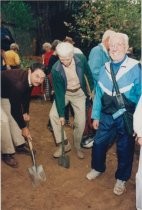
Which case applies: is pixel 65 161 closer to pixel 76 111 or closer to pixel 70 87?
pixel 76 111

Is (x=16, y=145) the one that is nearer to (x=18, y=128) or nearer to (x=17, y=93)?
(x=18, y=128)

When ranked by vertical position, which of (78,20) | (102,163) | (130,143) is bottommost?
(102,163)

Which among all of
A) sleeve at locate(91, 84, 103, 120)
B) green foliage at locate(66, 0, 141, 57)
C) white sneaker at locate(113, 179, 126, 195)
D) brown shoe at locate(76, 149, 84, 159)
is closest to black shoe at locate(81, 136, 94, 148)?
brown shoe at locate(76, 149, 84, 159)

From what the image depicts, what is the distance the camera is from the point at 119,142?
4.96 m

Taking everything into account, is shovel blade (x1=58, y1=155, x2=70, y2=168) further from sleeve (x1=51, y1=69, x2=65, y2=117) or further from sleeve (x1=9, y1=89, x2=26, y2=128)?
sleeve (x1=9, y1=89, x2=26, y2=128)

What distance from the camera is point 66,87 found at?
575 cm

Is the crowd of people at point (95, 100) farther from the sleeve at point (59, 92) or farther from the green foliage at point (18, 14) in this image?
the green foliage at point (18, 14)

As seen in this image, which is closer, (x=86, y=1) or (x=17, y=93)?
(x=17, y=93)

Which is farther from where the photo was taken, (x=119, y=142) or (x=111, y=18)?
(x=111, y=18)

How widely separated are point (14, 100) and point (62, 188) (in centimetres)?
136

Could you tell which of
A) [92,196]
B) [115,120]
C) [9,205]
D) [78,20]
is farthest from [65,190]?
Result: [78,20]

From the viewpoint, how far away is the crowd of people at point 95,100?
4715mm

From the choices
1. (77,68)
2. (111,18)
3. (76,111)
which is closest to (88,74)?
(77,68)

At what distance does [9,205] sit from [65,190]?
0.82 m
